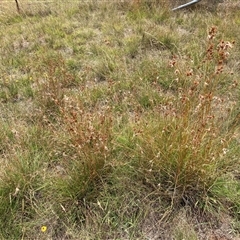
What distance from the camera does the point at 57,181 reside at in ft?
7.11

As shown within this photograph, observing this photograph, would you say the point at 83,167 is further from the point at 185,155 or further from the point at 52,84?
the point at 52,84

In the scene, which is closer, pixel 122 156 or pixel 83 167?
pixel 83 167

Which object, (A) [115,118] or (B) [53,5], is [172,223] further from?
(B) [53,5]

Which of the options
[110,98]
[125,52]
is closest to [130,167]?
[110,98]

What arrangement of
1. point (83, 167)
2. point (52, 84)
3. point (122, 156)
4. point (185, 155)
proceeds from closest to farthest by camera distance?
1. point (185, 155)
2. point (83, 167)
3. point (122, 156)
4. point (52, 84)

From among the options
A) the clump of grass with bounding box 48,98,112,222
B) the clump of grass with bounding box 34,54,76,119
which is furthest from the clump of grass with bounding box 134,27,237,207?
the clump of grass with bounding box 34,54,76,119

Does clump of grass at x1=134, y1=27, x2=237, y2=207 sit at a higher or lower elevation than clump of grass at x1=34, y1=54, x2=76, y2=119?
higher

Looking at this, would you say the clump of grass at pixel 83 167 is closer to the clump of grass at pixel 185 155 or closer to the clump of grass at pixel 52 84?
the clump of grass at pixel 185 155

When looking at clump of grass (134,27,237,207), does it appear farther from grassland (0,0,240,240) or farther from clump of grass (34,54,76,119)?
clump of grass (34,54,76,119)

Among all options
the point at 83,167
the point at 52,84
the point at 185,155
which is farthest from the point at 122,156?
the point at 52,84

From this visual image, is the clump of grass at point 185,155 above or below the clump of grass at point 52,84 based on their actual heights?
above

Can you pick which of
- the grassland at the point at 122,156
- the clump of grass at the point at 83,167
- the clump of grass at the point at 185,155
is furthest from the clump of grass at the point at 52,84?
the clump of grass at the point at 185,155

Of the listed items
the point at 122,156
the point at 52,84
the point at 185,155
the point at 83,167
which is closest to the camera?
the point at 185,155

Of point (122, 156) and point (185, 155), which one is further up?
point (185, 155)
